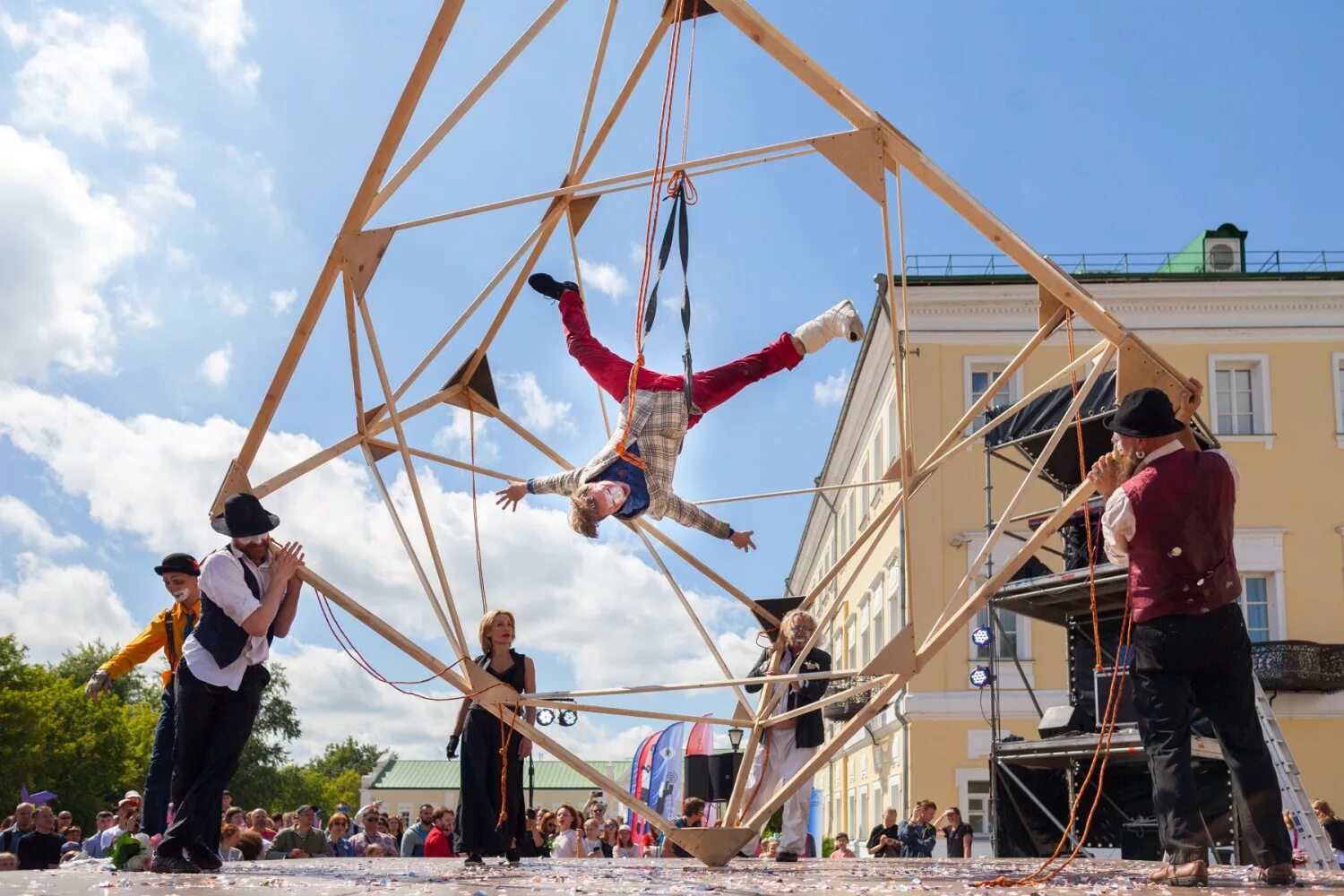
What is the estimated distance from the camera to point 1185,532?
496 cm

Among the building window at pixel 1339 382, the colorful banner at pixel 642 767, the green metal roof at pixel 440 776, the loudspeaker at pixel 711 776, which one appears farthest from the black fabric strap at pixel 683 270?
the green metal roof at pixel 440 776

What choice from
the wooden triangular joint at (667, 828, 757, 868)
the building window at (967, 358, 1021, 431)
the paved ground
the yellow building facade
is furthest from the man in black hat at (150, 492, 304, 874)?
the building window at (967, 358, 1021, 431)

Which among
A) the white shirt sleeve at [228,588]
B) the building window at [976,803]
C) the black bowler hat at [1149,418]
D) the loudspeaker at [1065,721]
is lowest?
the building window at [976,803]

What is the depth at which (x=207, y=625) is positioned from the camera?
5.70 meters

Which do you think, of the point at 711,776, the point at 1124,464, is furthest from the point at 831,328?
the point at 711,776

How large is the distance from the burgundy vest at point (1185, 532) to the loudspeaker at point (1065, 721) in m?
5.20

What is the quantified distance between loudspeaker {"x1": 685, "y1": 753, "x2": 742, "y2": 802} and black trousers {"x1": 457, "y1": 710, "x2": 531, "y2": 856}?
24.3ft

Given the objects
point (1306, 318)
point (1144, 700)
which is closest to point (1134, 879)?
point (1144, 700)

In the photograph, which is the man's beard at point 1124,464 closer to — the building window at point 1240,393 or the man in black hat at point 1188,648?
the man in black hat at point 1188,648

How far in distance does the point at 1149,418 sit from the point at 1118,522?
44 centimetres

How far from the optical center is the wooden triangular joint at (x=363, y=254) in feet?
23.2

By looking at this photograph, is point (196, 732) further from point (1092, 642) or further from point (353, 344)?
point (1092, 642)

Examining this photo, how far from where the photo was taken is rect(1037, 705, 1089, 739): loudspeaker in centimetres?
1002

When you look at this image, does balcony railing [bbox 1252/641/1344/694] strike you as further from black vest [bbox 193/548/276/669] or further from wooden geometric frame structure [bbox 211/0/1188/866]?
black vest [bbox 193/548/276/669]
